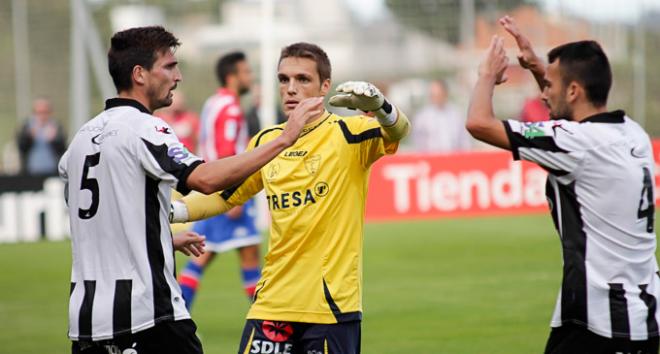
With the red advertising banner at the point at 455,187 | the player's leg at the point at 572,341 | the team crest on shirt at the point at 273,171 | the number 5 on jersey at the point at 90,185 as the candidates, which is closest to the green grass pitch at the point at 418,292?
the red advertising banner at the point at 455,187

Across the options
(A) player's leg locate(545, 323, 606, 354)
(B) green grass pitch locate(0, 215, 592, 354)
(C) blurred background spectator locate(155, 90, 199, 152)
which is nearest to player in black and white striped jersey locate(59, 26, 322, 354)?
(A) player's leg locate(545, 323, 606, 354)

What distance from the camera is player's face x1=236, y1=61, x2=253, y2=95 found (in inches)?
485

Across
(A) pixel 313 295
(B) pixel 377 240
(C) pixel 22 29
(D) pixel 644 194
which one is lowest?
(B) pixel 377 240

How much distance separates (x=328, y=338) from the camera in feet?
20.9

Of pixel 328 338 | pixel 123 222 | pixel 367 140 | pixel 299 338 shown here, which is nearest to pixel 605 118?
pixel 367 140

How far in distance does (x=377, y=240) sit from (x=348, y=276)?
12.6 m

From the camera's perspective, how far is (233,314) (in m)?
12.4

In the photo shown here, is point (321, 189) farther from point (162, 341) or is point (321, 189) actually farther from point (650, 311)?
point (650, 311)

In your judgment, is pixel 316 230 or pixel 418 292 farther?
pixel 418 292

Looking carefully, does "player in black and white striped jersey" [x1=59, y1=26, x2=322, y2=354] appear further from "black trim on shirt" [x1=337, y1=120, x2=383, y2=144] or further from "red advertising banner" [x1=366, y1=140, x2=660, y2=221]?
"red advertising banner" [x1=366, y1=140, x2=660, y2=221]

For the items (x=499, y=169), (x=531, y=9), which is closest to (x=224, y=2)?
(x=531, y=9)

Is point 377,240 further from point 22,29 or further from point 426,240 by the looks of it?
point 22,29

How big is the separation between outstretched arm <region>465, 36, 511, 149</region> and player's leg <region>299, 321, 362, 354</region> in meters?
1.38

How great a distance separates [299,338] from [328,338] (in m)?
0.18
